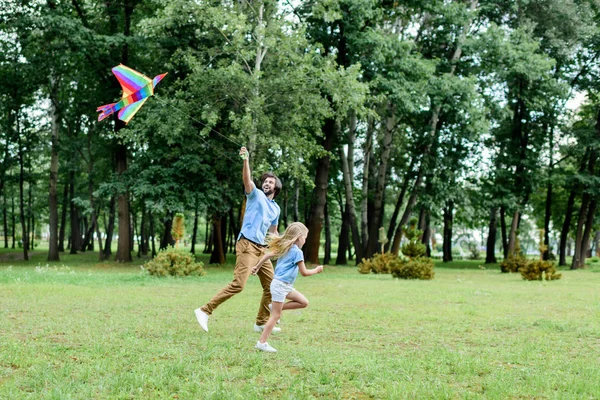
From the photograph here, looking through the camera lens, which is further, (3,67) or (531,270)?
(3,67)

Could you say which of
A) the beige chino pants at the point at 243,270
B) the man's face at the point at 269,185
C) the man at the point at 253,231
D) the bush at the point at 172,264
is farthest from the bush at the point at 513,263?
the man's face at the point at 269,185

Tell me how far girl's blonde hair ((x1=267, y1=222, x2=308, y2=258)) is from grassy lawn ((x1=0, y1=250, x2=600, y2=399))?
42.5 inches

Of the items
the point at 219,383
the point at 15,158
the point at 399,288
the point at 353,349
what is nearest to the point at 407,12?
the point at 399,288

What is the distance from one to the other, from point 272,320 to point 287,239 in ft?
2.90

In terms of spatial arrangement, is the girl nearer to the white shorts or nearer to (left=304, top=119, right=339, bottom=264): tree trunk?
the white shorts

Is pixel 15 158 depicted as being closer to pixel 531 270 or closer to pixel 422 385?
pixel 531 270

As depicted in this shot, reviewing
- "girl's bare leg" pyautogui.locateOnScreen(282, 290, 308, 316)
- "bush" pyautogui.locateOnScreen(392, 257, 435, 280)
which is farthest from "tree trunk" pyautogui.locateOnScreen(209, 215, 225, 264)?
"girl's bare leg" pyautogui.locateOnScreen(282, 290, 308, 316)

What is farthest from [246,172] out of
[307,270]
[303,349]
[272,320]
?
[303,349]

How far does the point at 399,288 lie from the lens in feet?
51.3

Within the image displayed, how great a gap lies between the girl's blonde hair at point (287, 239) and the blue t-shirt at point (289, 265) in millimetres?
82

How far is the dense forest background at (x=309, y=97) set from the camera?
66.9 feet

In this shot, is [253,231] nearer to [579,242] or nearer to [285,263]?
[285,263]

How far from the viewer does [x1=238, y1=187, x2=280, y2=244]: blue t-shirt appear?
7.06 m

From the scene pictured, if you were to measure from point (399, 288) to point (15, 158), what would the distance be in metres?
23.5
